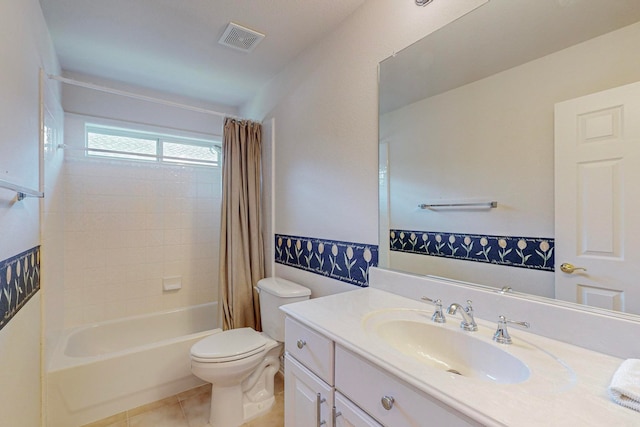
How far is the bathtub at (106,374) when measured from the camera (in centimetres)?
163

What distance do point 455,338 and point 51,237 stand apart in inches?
91.0

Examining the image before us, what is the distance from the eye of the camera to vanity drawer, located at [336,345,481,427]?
65 cm

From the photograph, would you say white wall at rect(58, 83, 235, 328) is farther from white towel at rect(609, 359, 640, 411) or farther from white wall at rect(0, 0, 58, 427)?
white towel at rect(609, 359, 640, 411)

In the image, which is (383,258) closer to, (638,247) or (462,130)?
(462,130)

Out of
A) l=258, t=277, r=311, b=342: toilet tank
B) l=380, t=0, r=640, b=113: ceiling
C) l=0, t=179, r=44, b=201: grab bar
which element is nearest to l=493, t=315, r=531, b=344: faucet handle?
l=380, t=0, r=640, b=113: ceiling

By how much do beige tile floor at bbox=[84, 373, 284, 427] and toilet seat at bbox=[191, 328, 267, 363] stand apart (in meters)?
0.44

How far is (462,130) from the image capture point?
4.07ft

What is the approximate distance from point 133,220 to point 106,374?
3.97 ft

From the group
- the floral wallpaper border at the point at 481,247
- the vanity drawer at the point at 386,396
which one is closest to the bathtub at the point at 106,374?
the vanity drawer at the point at 386,396

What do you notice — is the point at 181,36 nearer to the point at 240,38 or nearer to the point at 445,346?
the point at 240,38

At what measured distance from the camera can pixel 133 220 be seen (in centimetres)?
246

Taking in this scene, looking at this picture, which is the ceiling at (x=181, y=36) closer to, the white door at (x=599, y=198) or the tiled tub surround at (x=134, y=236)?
the tiled tub surround at (x=134, y=236)

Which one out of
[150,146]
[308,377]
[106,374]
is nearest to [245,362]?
[308,377]

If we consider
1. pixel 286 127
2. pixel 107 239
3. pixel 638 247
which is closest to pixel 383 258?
pixel 638 247
